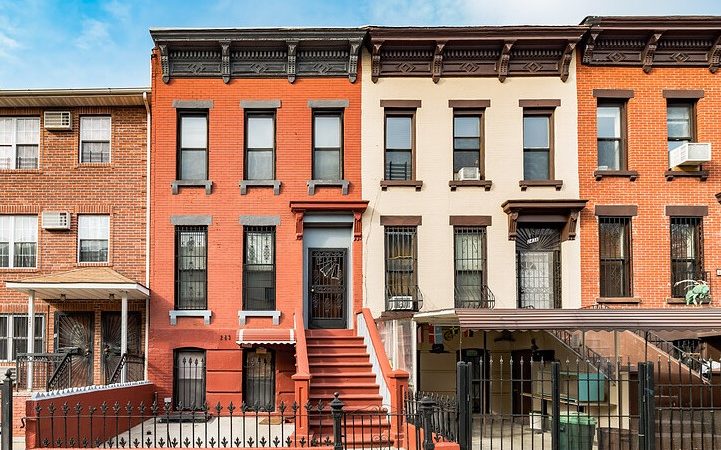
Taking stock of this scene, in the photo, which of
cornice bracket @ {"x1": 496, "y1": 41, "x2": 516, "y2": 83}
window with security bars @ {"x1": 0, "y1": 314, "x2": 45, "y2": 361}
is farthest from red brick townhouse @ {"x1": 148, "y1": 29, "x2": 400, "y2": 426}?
cornice bracket @ {"x1": 496, "y1": 41, "x2": 516, "y2": 83}

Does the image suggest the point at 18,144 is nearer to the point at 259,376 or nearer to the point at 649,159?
the point at 259,376

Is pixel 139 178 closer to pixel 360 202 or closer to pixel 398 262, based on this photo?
pixel 360 202

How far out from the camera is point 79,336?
63.2ft

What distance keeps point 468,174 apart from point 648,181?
452 centimetres

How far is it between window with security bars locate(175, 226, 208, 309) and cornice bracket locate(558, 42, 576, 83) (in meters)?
9.74

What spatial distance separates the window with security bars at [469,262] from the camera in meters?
19.2

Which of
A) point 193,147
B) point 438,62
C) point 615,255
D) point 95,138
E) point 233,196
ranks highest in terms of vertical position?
point 438,62

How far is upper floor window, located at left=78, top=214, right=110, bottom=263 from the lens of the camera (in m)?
19.7

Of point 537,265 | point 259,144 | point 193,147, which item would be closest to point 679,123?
point 537,265

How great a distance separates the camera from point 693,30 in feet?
63.1

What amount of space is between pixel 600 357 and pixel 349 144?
7.89 metres

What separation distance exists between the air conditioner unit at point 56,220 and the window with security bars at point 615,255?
43.8 ft

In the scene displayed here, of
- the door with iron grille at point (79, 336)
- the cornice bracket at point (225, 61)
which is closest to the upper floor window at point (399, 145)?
the cornice bracket at point (225, 61)

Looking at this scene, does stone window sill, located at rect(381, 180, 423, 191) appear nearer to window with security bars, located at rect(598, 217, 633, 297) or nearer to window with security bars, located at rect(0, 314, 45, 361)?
window with security bars, located at rect(598, 217, 633, 297)
